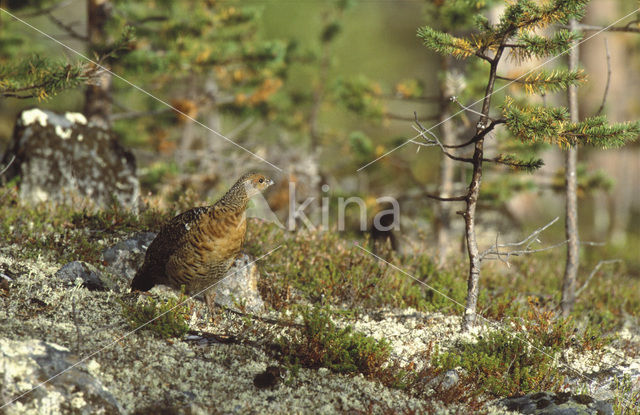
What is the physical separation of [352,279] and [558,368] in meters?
2.39

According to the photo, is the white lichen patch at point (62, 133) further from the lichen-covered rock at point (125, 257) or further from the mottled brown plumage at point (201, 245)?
the mottled brown plumage at point (201, 245)

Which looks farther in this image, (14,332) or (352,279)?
(352,279)

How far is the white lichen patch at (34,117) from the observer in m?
8.11

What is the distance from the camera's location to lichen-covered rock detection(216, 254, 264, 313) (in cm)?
588

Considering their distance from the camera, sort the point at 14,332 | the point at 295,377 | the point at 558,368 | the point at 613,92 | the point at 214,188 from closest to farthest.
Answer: the point at 14,332
the point at 295,377
the point at 558,368
the point at 214,188
the point at 613,92

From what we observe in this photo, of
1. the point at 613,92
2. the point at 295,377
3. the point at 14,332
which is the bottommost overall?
the point at 295,377

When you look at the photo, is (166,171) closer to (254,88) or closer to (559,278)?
(254,88)

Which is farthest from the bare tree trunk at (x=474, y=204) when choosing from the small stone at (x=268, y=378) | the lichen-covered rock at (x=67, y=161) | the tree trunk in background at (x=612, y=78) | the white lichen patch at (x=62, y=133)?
the tree trunk in background at (x=612, y=78)

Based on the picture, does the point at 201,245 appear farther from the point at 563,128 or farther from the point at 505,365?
the point at 563,128

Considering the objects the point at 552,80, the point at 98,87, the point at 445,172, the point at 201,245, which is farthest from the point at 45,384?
the point at 445,172

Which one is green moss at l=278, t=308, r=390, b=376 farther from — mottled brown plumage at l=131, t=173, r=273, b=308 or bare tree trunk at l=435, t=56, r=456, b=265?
bare tree trunk at l=435, t=56, r=456, b=265

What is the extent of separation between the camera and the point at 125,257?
19.9 ft

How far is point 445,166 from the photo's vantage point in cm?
966

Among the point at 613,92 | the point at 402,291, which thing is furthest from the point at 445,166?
the point at 613,92
